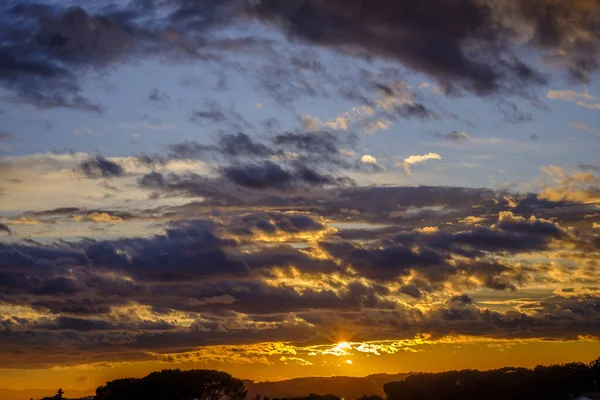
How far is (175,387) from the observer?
14675 cm

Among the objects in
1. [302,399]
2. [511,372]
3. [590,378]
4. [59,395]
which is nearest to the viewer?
[590,378]

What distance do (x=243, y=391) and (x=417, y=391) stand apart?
3483 cm

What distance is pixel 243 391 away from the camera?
15888 cm

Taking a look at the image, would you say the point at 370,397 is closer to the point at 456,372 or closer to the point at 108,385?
the point at 456,372

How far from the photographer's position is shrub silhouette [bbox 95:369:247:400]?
478 ft

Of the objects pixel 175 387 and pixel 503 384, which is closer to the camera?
pixel 503 384

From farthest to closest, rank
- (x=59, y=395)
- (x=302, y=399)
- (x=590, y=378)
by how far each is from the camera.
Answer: (x=59, y=395) < (x=302, y=399) < (x=590, y=378)

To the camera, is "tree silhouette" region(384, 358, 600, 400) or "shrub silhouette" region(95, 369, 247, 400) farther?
"shrub silhouette" region(95, 369, 247, 400)

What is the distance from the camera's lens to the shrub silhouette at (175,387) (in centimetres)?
14562

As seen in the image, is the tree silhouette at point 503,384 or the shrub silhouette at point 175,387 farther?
the shrub silhouette at point 175,387

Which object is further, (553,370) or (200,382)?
(200,382)

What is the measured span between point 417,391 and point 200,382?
38805 mm

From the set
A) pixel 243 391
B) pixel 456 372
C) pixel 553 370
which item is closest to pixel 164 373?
pixel 243 391

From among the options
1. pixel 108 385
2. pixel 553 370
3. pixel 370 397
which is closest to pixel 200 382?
pixel 108 385
